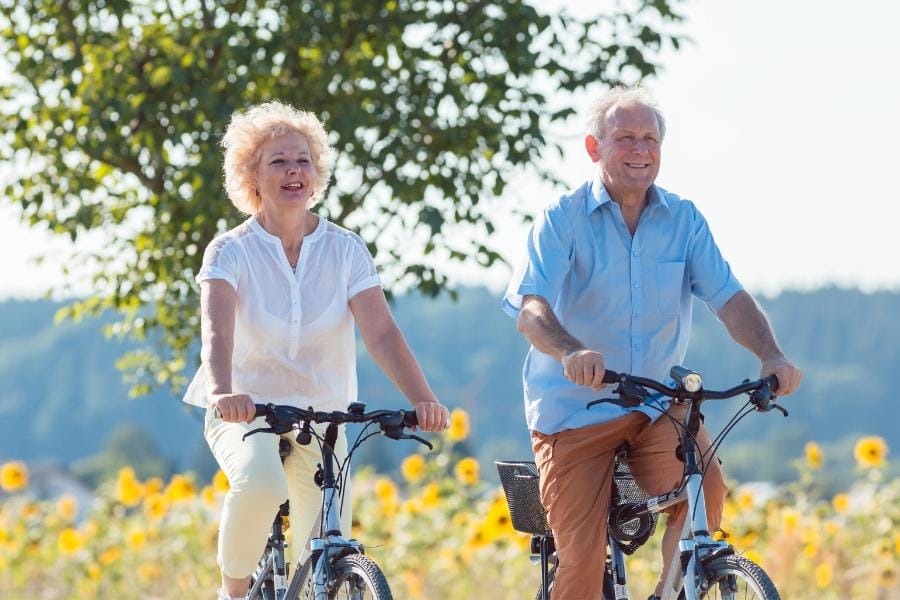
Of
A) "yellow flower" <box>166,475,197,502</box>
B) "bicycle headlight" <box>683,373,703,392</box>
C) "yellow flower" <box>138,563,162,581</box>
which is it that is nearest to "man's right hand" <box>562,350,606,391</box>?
"bicycle headlight" <box>683,373,703,392</box>

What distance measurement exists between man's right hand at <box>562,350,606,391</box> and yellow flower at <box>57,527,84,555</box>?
5.50 meters

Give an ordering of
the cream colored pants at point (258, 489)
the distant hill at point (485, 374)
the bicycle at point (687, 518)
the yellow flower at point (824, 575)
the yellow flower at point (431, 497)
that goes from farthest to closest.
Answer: the distant hill at point (485, 374), the yellow flower at point (431, 497), the yellow flower at point (824, 575), the cream colored pants at point (258, 489), the bicycle at point (687, 518)

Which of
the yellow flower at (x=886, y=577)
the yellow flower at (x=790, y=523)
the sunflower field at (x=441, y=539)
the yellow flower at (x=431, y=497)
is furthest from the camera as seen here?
the yellow flower at (x=431, y=497)

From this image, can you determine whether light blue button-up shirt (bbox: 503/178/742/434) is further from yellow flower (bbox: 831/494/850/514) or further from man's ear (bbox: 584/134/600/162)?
yellow flower (bbox: 831/494/850/514)

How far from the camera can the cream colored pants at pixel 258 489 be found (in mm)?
4055

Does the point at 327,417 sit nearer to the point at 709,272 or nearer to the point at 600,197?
the point at 600,197

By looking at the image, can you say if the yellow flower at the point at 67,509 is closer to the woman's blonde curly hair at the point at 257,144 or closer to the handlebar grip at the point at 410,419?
the woman's blonde curly hair at the point at 257,144

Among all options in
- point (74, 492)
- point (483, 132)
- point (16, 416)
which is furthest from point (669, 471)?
point (16, 416)

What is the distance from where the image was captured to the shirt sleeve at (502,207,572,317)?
4.11 m

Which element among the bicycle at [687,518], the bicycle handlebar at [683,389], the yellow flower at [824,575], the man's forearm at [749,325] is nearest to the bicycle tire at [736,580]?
the bicycle at [687,518]

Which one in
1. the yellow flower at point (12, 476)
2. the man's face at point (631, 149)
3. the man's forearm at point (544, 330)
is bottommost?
the yellow flower at point (12, 476)

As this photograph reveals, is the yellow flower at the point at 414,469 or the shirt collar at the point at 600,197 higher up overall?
the shirt collar at the point at 600,197

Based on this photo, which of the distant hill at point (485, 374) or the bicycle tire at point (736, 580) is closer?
the bicycle tire at point (736, 580)

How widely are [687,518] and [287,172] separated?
138 centimetres
